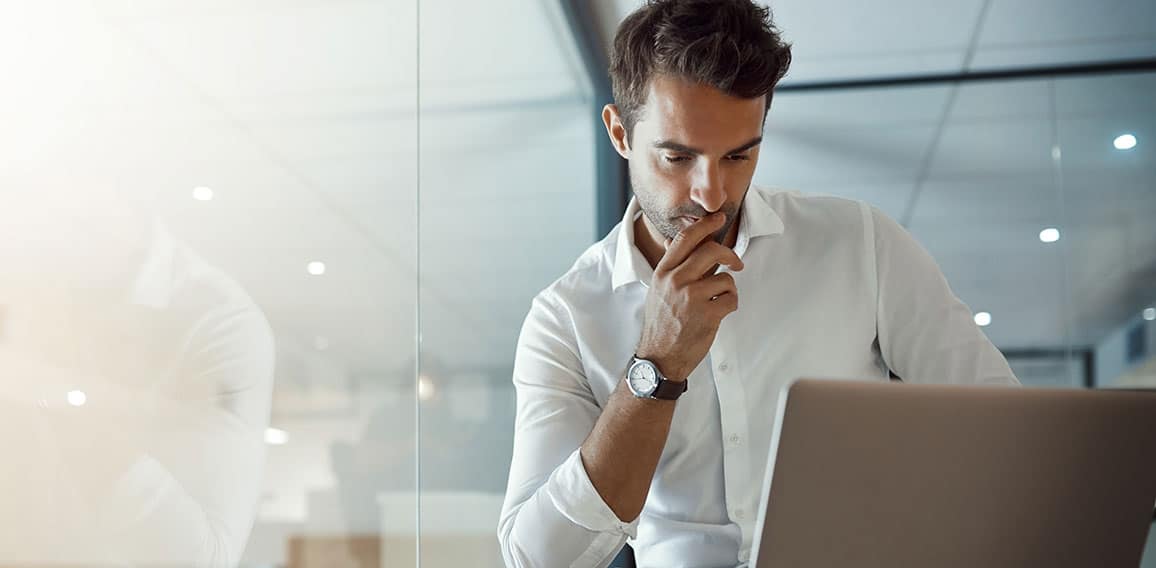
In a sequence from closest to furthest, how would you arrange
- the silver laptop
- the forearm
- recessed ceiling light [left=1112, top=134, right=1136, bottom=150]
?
the silver laptop
the forearm
recessed ceiling light [left=1112, top=134, right=1136, bottom=150]

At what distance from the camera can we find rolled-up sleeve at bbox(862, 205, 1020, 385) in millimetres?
1508

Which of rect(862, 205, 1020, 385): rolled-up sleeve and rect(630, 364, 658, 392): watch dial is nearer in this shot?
rect(630, 364, 658, 392): watch dial

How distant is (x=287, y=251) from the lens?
4.35 feet

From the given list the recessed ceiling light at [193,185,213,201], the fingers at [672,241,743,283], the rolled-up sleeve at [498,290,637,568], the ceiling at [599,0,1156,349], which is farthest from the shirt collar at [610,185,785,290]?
the ceiling at [599,0,1156,349]

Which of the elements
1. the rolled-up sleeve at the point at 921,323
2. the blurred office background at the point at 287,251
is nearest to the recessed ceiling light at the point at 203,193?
the blurred office background at the point at 287,251

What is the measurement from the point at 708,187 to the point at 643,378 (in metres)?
0.29

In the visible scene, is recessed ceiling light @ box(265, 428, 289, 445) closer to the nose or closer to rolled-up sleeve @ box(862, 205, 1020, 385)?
the nose

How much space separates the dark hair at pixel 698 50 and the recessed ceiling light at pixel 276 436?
0.70 metres

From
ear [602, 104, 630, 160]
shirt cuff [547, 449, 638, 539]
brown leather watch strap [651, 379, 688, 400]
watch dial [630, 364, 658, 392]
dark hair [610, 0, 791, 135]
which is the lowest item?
shirt cuff [547, 449, 638, 539]

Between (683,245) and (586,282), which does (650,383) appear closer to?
(683,245)

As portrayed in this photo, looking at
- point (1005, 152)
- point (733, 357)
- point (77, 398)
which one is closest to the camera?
point (77, 398)

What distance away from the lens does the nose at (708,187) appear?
1.52m

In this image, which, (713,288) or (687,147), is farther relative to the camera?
(687,147)

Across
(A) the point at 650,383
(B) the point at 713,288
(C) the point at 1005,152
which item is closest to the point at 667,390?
(A) the point at 650,383
